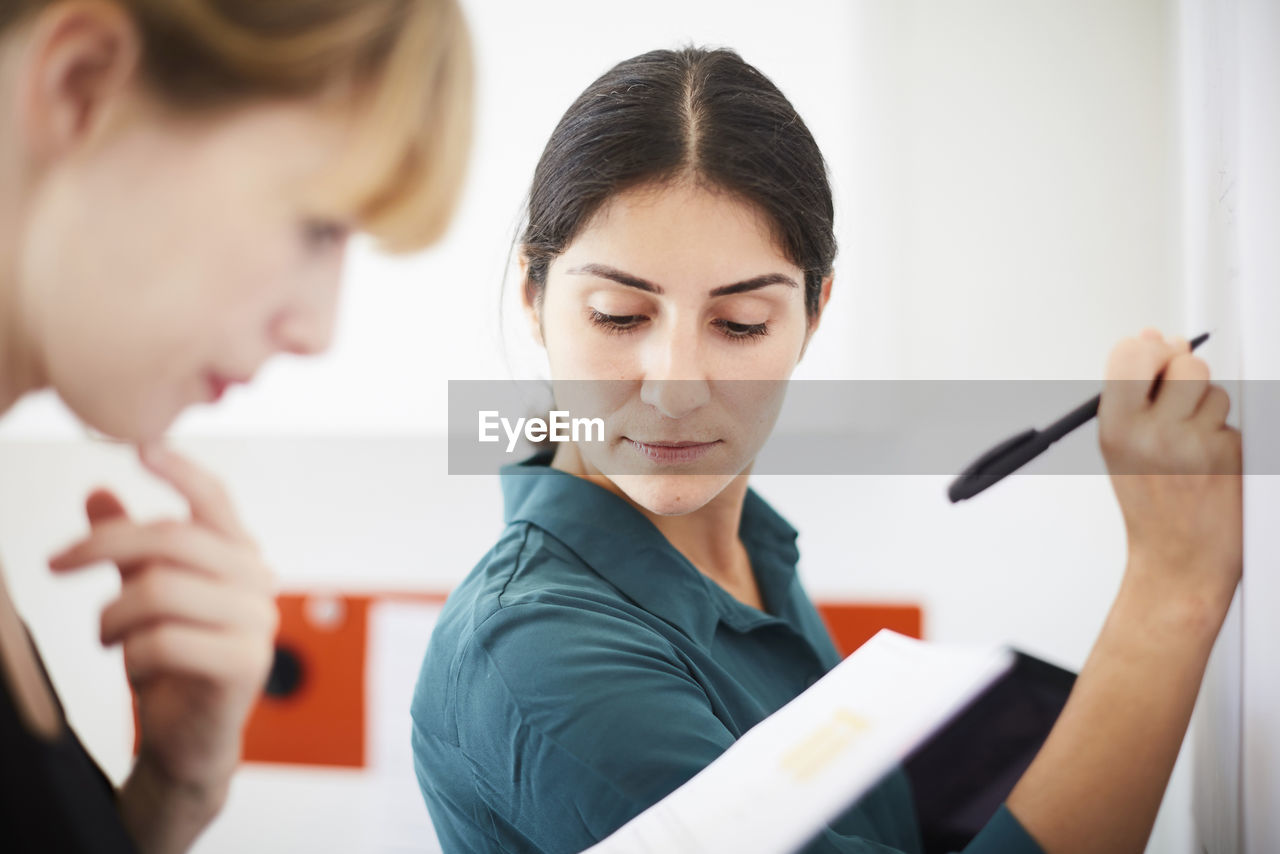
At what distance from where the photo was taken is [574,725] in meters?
0.41

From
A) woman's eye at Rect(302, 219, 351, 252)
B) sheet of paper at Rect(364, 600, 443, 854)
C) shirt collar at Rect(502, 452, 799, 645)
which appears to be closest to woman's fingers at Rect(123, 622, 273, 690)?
woman's eye at Rect(302, 219, 351, 252)

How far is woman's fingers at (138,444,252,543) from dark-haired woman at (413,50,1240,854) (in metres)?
0.16

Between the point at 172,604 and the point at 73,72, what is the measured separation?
16 centimetres

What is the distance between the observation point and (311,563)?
1087 millimetres

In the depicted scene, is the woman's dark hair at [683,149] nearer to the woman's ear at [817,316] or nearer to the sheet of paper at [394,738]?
the woman's ear at [817,316]

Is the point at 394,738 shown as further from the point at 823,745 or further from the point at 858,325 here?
the point at 823,745

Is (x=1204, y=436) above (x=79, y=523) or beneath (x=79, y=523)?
above

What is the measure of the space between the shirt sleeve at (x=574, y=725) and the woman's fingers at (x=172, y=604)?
0.15 metres

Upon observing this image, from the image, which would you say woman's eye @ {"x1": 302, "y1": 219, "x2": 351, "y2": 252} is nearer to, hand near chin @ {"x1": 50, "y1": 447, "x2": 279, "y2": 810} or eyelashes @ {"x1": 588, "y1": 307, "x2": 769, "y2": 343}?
hand near chin @ {"x1": 50, "y1": 447, "x2": 279, "y2": 810}

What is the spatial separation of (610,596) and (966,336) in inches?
24.1

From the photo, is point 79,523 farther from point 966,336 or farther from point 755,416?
point 966,336

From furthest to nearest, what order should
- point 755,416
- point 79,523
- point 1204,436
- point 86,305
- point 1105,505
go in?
1. point 1105,505
2. point 79,523
3. point 755,416
4. point 1204,436
5. point 86,305

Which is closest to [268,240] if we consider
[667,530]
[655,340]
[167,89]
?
[167,89]

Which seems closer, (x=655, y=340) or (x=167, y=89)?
(x=167, y=89)
